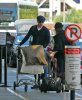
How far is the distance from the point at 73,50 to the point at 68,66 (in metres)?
0.33

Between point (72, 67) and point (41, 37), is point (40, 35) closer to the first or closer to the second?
point (41, 37)

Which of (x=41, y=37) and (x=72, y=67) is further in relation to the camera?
(x=41, y=37)

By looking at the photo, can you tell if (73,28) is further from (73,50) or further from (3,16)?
(3,16)

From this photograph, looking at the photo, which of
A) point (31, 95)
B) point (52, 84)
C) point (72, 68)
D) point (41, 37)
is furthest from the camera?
point (41, 37)

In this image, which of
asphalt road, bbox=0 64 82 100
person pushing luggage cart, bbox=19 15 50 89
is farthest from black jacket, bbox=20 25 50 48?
asphalt road, bbox=0 64 82 100

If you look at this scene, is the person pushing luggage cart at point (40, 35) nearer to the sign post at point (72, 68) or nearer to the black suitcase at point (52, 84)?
the black suitcase at point (52, 84)

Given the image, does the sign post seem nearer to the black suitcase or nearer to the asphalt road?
the asphalt road

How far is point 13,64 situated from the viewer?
3228cm

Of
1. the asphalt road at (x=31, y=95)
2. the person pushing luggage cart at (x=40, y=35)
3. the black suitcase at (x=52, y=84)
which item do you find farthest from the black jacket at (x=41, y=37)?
the asphalt road at (x=31, y=95)

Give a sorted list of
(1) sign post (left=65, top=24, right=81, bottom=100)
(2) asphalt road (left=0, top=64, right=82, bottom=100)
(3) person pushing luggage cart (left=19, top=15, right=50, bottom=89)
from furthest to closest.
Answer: (3) person pushing luggage cart (left=19, top=15, right=50, bottom=89) < (2) asphalt road (left=0, top=64, right=82, bottom=100) < (1) sign post (left=65, top=24, right=81, bottom=100)

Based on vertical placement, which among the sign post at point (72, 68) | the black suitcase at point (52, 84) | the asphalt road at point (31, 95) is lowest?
the asphalt road at point (31, 95)

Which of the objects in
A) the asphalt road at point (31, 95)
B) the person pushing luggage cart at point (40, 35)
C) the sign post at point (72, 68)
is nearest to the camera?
the sign post at point (72, 68)

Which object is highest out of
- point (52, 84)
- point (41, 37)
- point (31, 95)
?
point (41, 37)

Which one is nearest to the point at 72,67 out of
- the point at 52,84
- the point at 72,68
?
the point at 72,68
